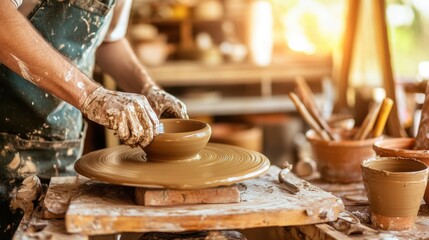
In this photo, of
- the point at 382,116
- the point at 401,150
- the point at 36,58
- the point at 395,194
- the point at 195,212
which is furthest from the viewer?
the point at 382,116

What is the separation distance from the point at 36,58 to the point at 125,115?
1.16 ft

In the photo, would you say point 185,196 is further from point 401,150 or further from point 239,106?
point 239,106

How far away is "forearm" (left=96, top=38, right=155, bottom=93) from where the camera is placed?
2.76 metres

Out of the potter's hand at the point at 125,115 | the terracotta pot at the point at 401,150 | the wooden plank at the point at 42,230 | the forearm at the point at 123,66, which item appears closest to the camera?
the wooden plank at the point at 42,230

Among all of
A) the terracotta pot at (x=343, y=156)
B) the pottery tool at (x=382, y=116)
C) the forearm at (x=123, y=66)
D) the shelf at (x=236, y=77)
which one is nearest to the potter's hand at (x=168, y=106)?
the forearm at (x=123, y=66)

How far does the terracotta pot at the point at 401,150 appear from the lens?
205 centimetres

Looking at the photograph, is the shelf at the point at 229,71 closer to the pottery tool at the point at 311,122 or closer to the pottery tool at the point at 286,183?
the pottery tool at the point at 311,122

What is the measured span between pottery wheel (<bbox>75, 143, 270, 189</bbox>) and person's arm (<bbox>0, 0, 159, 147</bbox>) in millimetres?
102

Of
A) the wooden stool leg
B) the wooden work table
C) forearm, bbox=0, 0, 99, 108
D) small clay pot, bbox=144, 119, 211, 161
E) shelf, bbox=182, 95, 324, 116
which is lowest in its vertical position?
shelf, bbox=182, 95, 324, 116

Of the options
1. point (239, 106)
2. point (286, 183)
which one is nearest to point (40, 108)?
point (286, 183)

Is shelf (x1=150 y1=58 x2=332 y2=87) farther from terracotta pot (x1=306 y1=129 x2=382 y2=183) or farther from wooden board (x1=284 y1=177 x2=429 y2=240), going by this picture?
wooden board (x1=284 y1=177 x2=429 y2=240)

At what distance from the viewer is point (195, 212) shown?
1.72m

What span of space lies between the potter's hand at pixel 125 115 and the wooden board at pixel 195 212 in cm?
18

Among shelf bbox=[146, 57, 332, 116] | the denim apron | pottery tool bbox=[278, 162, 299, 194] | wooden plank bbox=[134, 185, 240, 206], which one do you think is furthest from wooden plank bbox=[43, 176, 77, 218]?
shelf bbox=[146, 57, 332, 116]
